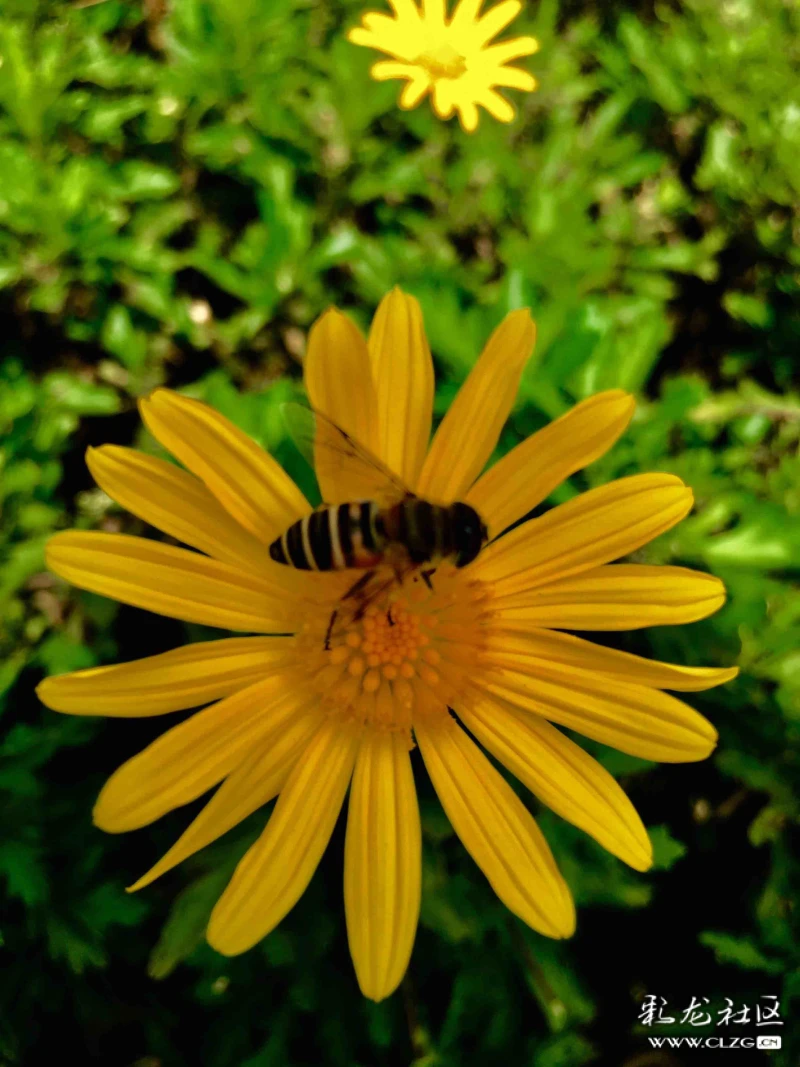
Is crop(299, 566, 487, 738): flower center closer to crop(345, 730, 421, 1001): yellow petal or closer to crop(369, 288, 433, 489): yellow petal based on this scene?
crop(345, 730, 421, 1001): yellow petal

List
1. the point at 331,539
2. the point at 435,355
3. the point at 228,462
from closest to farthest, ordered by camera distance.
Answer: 1. the point at 331,539
2. the point at 228,462
3. the point at 435,355

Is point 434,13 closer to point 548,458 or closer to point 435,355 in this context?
point 435,355

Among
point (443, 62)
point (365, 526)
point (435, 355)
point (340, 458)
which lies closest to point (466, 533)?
point (365, 526)

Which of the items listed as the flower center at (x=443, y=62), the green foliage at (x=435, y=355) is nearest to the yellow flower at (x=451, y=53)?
the flower center at (x=443, y=62)

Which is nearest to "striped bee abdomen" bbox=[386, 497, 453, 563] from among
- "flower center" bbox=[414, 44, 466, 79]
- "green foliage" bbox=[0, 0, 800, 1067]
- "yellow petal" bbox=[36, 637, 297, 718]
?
"yellow petal" bbox=[36, 637, 297, 718]

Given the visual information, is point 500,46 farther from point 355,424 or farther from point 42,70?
point 355,424

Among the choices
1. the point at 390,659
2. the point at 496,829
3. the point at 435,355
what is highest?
the point at 435,355

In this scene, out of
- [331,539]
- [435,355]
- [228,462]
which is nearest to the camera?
[331,539]
